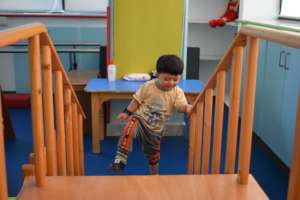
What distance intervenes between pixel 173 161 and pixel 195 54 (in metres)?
1.71

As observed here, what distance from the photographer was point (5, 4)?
16.3 ft

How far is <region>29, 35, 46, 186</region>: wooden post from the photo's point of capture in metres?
1.39

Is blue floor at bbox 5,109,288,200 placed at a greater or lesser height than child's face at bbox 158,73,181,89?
lesser

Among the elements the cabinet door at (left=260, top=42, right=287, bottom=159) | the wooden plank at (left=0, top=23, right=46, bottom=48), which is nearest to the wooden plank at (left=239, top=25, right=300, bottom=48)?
the wooden plank at (left=0, top=23, right=46, bottom=48)

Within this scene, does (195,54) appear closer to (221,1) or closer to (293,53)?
(221,1)

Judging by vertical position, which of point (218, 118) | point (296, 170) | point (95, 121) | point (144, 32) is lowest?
point (95, 121)

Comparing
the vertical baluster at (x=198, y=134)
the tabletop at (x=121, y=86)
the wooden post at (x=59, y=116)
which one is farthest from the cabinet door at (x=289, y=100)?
the wooden post at (x=59, y=116)

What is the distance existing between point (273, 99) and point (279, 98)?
0.13 m

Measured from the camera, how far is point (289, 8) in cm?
408

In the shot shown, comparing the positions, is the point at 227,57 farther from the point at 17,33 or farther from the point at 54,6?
the point at 54,6

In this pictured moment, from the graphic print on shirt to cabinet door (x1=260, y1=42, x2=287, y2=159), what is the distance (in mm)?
1092

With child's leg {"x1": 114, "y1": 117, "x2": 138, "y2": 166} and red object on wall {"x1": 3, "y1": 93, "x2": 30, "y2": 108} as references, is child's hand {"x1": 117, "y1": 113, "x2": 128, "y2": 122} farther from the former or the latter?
red object on wall {"x1": 3, "y1": 93, "x2": 30, "y2": 108}

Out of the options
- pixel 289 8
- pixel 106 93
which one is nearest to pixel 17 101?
pixel 106 93

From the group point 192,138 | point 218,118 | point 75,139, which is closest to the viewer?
point 218,118
